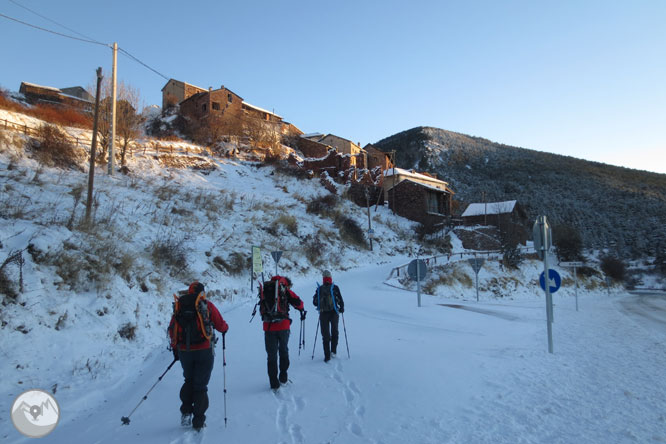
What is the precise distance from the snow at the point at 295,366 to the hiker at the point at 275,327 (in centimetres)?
30

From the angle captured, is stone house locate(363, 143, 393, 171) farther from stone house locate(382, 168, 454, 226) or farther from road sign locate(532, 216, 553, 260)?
road sign locate(532, 216, 553, 260)

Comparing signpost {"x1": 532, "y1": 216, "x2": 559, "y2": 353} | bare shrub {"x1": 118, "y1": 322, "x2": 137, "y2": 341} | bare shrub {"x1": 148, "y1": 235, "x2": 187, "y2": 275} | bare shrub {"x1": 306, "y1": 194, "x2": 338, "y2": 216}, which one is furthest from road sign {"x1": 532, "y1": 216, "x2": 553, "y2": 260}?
bare shrub {"x1": 306, "y1": 194, "x2": 338, "y2": 216}

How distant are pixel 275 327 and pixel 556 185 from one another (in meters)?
120

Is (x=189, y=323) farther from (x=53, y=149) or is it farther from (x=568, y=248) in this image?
(x=568, y=248)

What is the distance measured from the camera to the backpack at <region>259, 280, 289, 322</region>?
5.64 meters

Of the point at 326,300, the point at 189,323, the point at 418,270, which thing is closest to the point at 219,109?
the point at 418,270

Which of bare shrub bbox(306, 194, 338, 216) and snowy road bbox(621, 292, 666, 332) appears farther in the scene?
bare shrub bbox(306, 194, 338, 216)

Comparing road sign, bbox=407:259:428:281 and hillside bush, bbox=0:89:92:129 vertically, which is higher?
hillside bush, bbox=0:89:92:129

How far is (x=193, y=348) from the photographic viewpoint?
14.6ft

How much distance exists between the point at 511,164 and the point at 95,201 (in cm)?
13381

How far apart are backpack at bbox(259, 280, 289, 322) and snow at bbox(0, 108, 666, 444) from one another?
100 centimetres

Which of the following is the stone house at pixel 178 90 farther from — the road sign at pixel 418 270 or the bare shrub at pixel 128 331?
the bare shrub at pixel 128 331

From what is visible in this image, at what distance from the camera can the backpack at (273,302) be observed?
564cm

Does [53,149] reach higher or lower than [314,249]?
higher
